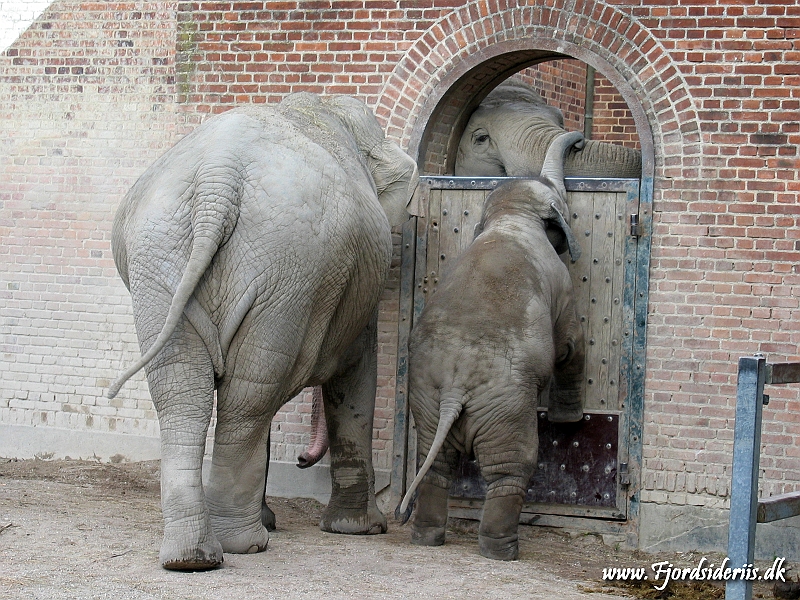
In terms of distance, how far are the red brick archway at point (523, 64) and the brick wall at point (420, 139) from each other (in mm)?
12

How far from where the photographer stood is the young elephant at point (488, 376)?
21.0 ft

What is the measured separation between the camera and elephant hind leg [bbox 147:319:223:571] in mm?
5465

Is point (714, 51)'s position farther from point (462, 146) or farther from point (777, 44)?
point (462, 146)

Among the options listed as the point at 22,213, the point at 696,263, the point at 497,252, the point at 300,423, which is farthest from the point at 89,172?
the point at 696,263

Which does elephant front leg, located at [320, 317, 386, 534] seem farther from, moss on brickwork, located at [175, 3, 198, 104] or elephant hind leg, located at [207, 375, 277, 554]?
moss on brickwork, located at [175, 3, 198, 104]

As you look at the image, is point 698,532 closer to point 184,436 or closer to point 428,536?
point 428,536

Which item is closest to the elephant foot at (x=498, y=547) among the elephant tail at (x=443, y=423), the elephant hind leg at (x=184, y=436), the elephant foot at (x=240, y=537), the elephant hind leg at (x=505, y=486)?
the elephant hind leg at (x=505, y=486)

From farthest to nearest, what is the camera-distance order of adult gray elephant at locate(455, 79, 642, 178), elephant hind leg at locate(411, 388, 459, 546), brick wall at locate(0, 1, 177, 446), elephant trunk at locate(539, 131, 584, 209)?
adult gray elephant at locate(455, 79, 642, 178) < brick wall at locate(0, 1, 177, 446) < elephant trunk at locate(539, 131, 584, 209) < elephant hind leg at locate(411, 388, 459, 546)

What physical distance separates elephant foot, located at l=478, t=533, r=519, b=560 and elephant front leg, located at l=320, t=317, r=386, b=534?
86 centimetres

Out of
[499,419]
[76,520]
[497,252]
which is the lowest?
[76,520]

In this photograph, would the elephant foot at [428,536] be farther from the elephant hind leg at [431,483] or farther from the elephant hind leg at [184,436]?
the elephant hind leg at [184,436]

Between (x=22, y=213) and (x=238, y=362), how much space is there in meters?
3.71

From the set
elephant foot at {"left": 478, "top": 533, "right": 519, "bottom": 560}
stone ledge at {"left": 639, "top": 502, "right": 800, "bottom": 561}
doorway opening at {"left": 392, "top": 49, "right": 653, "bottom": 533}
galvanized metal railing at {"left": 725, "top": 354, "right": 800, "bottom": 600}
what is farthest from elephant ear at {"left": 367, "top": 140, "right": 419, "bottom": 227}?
galvanized metal railing at {"left": 725, "top": 354, "right": 800, "bottom": 600}

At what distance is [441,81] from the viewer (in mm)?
7730
